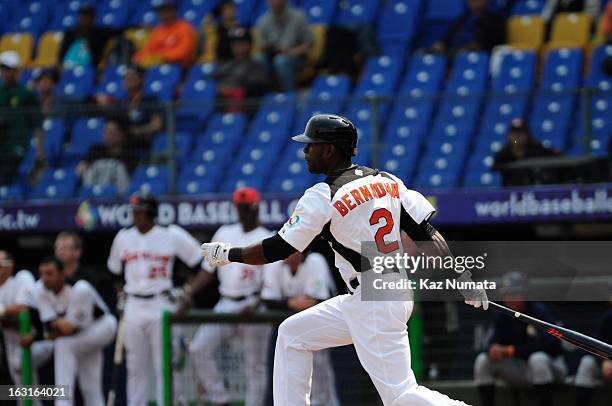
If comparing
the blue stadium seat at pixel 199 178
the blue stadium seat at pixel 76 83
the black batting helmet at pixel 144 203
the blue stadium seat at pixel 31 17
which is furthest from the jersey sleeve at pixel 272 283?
the blue stadium seat at pixel 31 17

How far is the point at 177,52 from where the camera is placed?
14.4 meters

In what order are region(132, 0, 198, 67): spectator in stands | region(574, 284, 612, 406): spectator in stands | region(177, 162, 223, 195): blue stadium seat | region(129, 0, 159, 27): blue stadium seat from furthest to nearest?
1. region(129, 0, 159, 27): blue stadium seat
2. region(132, 0, 198, 67): spectator in stands
3. region(177, 162, 223, 195): blue stadium seat
4. region(574, 284, 612, 406): spectator in stands

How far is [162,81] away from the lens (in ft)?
45.7

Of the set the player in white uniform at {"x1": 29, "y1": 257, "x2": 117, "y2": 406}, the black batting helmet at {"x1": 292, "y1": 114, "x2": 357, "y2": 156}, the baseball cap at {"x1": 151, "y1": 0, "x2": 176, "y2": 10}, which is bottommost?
the player in white uniform at {"x1": 29, "y1": 257, "x2": 117, "y2": 406}

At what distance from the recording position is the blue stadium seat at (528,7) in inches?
519

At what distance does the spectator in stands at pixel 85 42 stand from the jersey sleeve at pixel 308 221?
926cm

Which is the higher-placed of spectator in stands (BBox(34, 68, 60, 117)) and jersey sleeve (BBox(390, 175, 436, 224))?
spectator in stands (BBox(34, 68, 60, 117))

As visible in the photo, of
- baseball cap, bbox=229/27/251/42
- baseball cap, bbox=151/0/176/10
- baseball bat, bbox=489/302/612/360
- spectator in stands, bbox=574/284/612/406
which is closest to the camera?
baseball bat, bbox=489/302/612/360

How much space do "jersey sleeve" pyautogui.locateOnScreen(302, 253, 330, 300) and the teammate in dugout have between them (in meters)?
3.42

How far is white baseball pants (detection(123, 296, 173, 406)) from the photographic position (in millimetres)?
10234

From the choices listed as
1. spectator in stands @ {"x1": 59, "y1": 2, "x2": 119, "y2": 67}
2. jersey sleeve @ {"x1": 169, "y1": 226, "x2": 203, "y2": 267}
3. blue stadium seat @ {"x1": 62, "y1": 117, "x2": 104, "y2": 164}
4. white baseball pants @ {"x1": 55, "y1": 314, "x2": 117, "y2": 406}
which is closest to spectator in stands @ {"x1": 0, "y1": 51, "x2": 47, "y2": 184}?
blue stadium seat @ {"x1": 62, "y1": 117, "x2": 104, "y2": 164}

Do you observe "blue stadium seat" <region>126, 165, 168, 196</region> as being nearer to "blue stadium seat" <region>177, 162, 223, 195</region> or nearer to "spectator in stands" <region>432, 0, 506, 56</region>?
"blue stadium seat" <region>177, 162, 223, 195</region>

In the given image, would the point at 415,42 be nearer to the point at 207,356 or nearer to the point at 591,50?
the point at 591,50

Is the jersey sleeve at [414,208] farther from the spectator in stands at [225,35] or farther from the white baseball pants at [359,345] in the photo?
the spectator in stands at [225,35]
